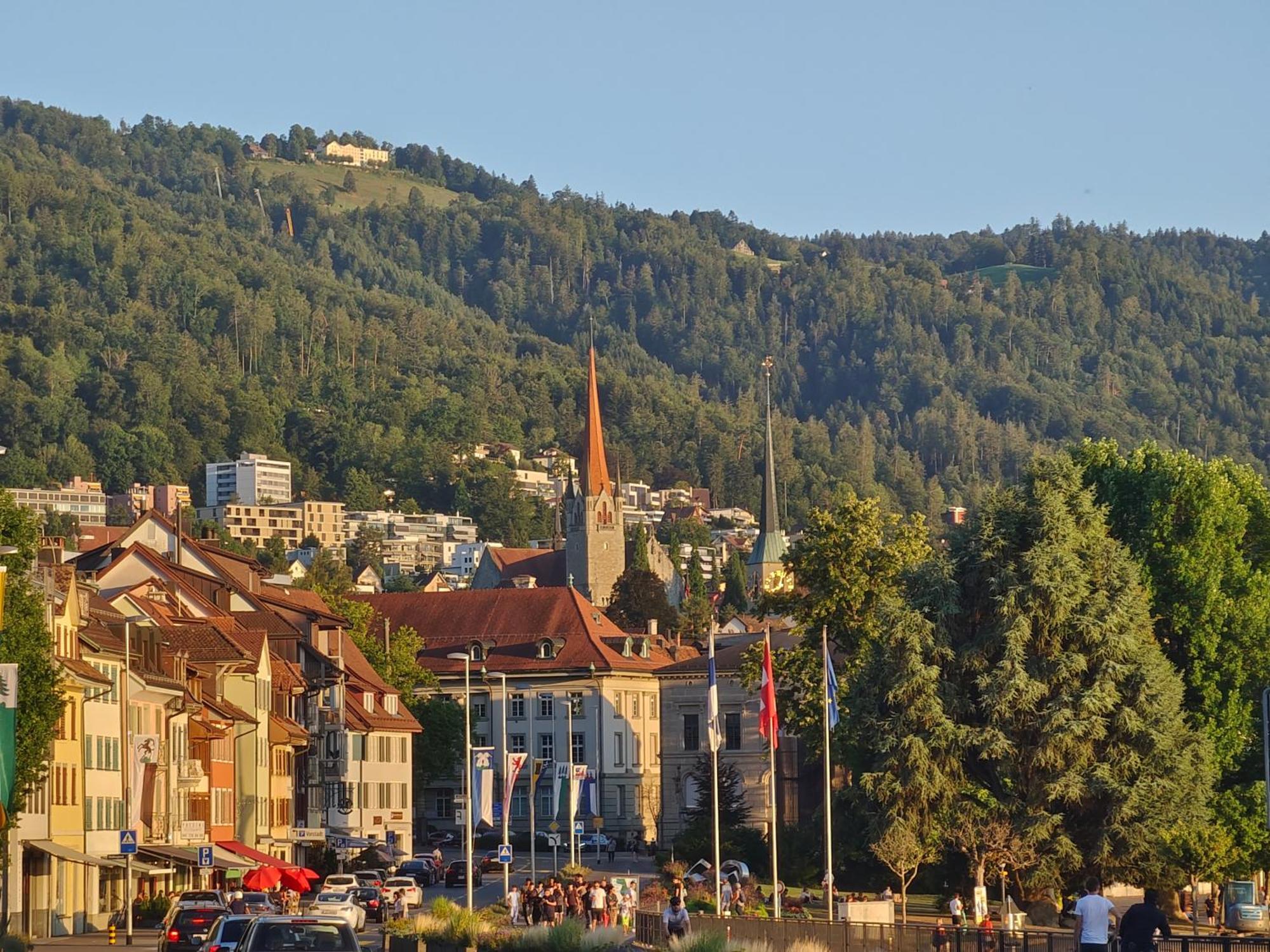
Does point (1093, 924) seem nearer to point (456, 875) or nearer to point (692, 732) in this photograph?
point (456, 875)

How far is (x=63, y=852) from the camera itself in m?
71.5

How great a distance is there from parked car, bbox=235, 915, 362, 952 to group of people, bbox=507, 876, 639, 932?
23.0 meters

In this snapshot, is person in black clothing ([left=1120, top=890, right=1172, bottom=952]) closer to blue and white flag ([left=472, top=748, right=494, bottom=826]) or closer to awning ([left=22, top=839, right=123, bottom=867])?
blue and white flag ([left=472, top=748, right=494, bottom=826])

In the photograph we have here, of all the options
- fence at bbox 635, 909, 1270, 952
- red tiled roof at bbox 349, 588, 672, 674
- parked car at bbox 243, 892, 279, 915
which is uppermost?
red tiled roof at bbox 349, 588, 672, 674

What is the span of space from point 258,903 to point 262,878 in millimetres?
15489

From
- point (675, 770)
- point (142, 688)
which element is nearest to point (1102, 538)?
point (142, 688)

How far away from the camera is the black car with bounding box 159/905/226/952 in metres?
51.9

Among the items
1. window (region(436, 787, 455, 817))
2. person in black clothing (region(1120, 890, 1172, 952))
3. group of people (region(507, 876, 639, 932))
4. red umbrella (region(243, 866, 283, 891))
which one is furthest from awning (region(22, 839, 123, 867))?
window (region(436, 787, 455, 817))

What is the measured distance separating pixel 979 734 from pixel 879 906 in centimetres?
1135

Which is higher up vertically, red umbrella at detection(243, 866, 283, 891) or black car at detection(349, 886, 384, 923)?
red umbrella at detection(243, 866, 283, 891)

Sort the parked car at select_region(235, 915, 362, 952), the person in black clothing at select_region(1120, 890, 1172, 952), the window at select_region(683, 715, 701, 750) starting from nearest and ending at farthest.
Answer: the parked car at select_region(235, 915, 362, 952) → the person in black clothing at select_region(1120, 890, 1172, 952) → the window at select_region(683, 715, 701, 750)

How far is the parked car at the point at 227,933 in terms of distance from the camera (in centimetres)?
4190

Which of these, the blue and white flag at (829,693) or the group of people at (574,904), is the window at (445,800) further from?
the group of people at (574,904)

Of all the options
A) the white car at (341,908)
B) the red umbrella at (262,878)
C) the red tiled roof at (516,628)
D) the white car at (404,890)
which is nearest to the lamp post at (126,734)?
the red umbrella at (262,878)
